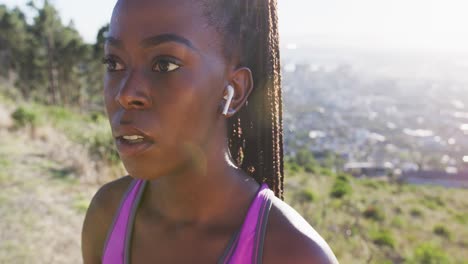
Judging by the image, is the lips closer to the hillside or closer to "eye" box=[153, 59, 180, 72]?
"eye" box=[153, 59, 180, 72]

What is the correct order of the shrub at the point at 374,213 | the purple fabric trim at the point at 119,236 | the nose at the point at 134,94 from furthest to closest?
1. the shrub at the point at 374,213
2. the purple fabric trim at the point at 119,236
3. the nose at the point at 134,94

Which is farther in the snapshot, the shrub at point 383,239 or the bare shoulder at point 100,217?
the shrub at point 383,239

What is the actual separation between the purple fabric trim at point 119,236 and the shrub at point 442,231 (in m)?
8.44

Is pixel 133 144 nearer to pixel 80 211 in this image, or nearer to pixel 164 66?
pixel 164 66

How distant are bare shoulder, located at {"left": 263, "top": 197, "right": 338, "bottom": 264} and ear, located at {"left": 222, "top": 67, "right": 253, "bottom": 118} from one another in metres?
0.33

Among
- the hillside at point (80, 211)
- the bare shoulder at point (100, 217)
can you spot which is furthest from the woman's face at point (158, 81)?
the hillside at point (80, 211)

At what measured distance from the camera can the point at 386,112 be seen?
66.2 metres

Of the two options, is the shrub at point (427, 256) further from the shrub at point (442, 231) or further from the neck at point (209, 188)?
the neck at point (209, 188)

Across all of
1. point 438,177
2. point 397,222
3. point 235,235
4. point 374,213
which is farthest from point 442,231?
point 438,177

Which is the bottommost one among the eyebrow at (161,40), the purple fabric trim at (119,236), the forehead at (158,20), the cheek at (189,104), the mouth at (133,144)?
the purple fabric trim at (119,236)

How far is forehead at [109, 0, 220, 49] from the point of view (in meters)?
1.18

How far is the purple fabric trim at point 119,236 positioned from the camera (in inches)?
56.2

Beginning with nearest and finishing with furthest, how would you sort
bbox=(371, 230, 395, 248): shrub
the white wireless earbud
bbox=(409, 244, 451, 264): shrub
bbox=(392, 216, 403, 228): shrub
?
1. the white wireless earbud
2. bbox=(409, 244, 451, 264): shrub
3. bbox=(371, 230, 395, 248): shrub
4. bbox=(392, 216, 403, 228): shrub

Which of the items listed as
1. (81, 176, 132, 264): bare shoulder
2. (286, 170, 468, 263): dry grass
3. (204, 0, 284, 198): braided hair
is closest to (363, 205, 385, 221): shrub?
(286, 170, 468, 263): dry grass
